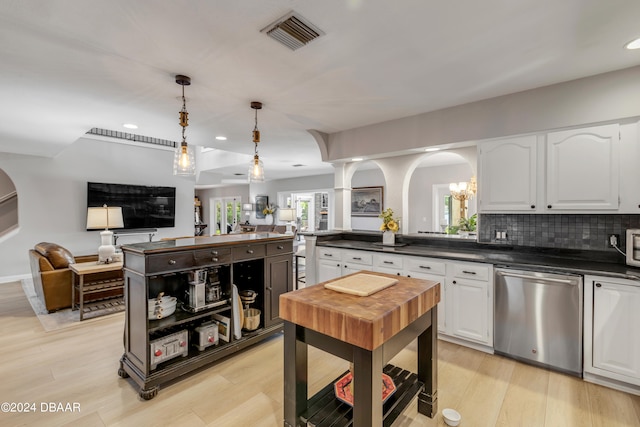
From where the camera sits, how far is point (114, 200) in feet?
21.9

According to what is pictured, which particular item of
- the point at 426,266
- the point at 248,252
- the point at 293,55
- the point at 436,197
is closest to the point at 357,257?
the point at 426,266

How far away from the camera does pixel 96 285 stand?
4121mm

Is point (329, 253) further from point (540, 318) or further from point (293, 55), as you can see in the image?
point (293, 55)

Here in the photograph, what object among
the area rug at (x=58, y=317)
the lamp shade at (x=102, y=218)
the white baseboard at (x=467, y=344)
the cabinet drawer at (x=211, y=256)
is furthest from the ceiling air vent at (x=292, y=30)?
the area rug at (x=58, y=317)

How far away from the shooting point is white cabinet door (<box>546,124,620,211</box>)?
246 cm

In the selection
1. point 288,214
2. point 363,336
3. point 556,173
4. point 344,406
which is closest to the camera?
point 363,336

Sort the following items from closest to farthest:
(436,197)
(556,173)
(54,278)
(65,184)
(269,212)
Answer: (556,173), (54,278), (65,184), (436,197), (269,212)

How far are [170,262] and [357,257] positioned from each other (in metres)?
2.22

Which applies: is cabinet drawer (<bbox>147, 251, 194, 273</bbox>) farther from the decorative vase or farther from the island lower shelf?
the decorative vase

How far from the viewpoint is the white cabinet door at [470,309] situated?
2.79 m

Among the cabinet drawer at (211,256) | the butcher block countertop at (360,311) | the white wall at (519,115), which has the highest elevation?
the white wall at (519,115)

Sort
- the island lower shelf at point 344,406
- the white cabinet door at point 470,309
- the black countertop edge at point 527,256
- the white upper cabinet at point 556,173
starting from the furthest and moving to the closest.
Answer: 1. the white cabinet door at point 470,309
2. the white upper cabinet at point 556,173
3. the black countertop edge at point 527,256
4. the island lower shelf at point 344,406

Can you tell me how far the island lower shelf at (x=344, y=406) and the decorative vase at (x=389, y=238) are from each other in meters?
2.13

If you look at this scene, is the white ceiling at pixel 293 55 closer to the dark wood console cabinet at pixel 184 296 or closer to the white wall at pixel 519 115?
the white wall at pixel 519 115
